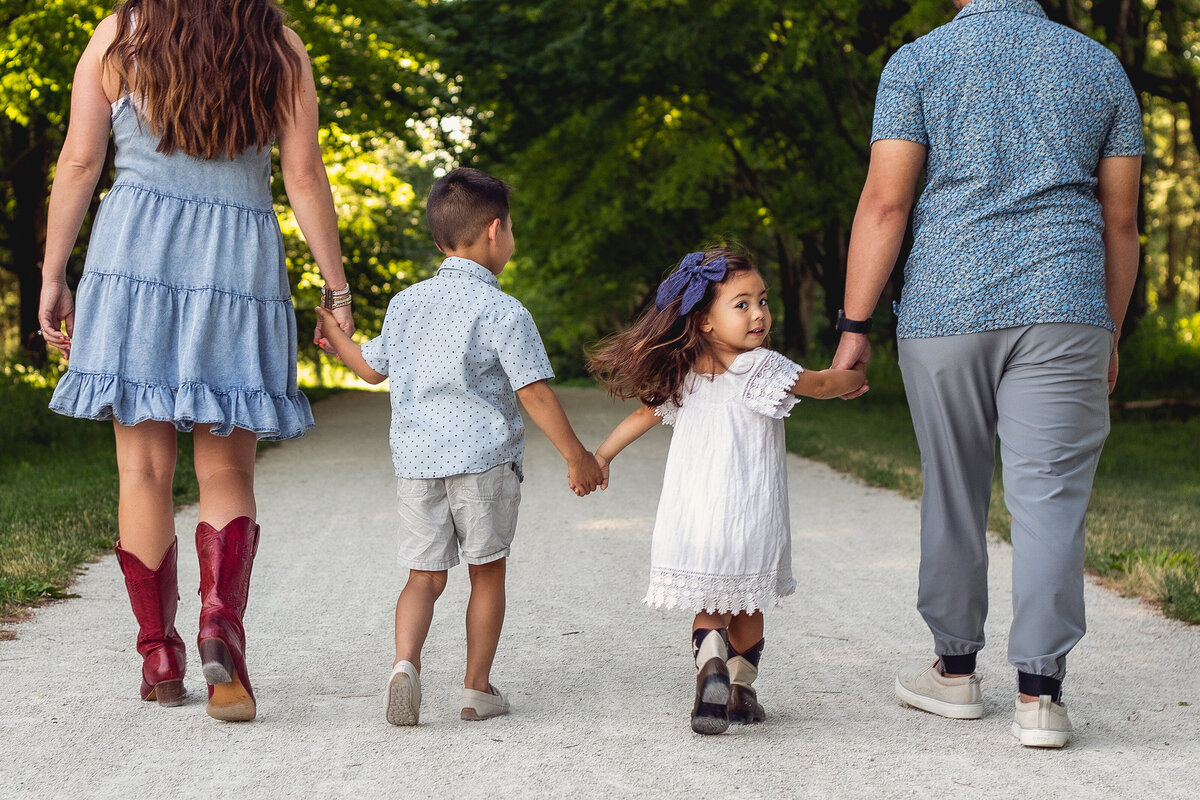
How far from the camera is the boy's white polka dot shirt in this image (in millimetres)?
3416

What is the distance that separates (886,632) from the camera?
468 cm

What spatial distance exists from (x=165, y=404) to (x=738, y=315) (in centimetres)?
162

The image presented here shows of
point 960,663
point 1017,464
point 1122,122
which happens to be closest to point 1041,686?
point 960,663

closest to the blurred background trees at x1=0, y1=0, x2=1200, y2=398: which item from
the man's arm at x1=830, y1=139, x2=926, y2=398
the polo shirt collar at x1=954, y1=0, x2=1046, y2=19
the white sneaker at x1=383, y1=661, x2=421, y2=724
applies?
the polo shirt collar at x1=954, y1=0, x2=1046, y2=19

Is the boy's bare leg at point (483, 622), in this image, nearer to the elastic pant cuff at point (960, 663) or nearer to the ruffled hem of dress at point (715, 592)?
the ruffled hem of dress at point (715, 592)

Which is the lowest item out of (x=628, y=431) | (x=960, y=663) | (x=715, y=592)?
(x=960, y=663)

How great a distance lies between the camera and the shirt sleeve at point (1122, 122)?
3.41m

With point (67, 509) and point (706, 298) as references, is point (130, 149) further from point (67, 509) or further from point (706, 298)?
point (67, 509)

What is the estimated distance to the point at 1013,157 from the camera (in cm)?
339

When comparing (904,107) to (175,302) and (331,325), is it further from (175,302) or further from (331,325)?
(175,302)

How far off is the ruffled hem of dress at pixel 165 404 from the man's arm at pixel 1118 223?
95.6 inches

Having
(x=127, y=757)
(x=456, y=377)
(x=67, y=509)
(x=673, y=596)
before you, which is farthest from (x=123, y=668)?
(x=67, y=509)

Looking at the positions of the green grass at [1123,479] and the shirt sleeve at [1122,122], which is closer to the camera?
the shirt sleeve at [1122,122]

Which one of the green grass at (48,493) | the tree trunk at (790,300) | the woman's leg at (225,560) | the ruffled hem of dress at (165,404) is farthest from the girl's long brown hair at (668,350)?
the tree trunk at (790,300)
